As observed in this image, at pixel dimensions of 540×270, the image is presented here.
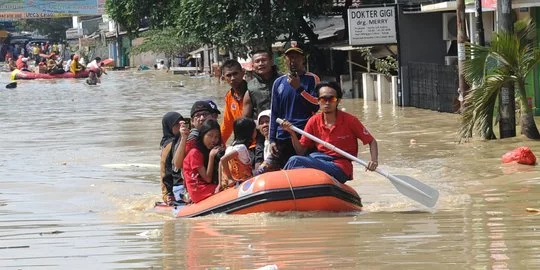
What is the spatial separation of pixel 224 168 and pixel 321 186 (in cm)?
104

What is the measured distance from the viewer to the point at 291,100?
10953 millimetres

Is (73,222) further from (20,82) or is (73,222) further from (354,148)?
(20,82)

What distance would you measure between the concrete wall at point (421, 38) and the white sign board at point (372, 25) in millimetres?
959

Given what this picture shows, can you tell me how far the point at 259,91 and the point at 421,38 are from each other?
1963 centimetres

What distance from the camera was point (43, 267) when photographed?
8453mm

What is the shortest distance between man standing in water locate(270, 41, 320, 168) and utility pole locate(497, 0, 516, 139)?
7.09 meters

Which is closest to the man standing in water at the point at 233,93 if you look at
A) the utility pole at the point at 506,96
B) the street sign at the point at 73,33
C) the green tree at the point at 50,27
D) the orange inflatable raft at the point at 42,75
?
the utility pole at the point at 506,96

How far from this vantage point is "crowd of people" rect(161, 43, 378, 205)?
35.2 ft

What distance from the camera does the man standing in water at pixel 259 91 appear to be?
1161 centimetres

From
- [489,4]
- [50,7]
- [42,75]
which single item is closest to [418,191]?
[489,4]

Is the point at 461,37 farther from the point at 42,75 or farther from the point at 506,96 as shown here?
the point at 42,75

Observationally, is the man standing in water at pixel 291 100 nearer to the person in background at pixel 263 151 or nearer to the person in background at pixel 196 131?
the person in background at pixel 263 151

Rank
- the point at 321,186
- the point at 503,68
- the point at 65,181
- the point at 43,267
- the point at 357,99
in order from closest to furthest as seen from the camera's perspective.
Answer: the point at 43,267 → the point at 321,186 → the point at 65,181 → the point at 503,68 → the point at 357,99

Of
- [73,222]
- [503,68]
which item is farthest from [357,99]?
[73,222]
